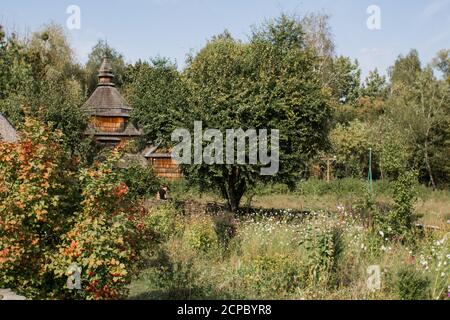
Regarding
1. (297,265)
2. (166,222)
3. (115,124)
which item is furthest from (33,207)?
(115,124)

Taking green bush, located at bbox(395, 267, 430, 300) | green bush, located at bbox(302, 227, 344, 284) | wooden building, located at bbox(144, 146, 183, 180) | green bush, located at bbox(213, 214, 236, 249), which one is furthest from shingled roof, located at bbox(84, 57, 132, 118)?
green bush, located at bbox(395, 267, 430, 300)

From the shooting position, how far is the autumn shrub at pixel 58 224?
5.73 meters

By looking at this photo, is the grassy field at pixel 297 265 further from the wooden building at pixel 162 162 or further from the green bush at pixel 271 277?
the wooden building at pixel 162 162

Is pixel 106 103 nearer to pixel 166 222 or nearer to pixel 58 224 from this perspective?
pixel 166 222

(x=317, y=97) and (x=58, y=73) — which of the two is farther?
(x=58, y=73)

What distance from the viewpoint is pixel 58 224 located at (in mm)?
6027

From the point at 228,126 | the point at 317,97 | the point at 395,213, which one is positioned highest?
the point at 317,97

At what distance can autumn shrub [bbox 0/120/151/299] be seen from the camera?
5.73 meters

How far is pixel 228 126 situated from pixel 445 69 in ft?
112
